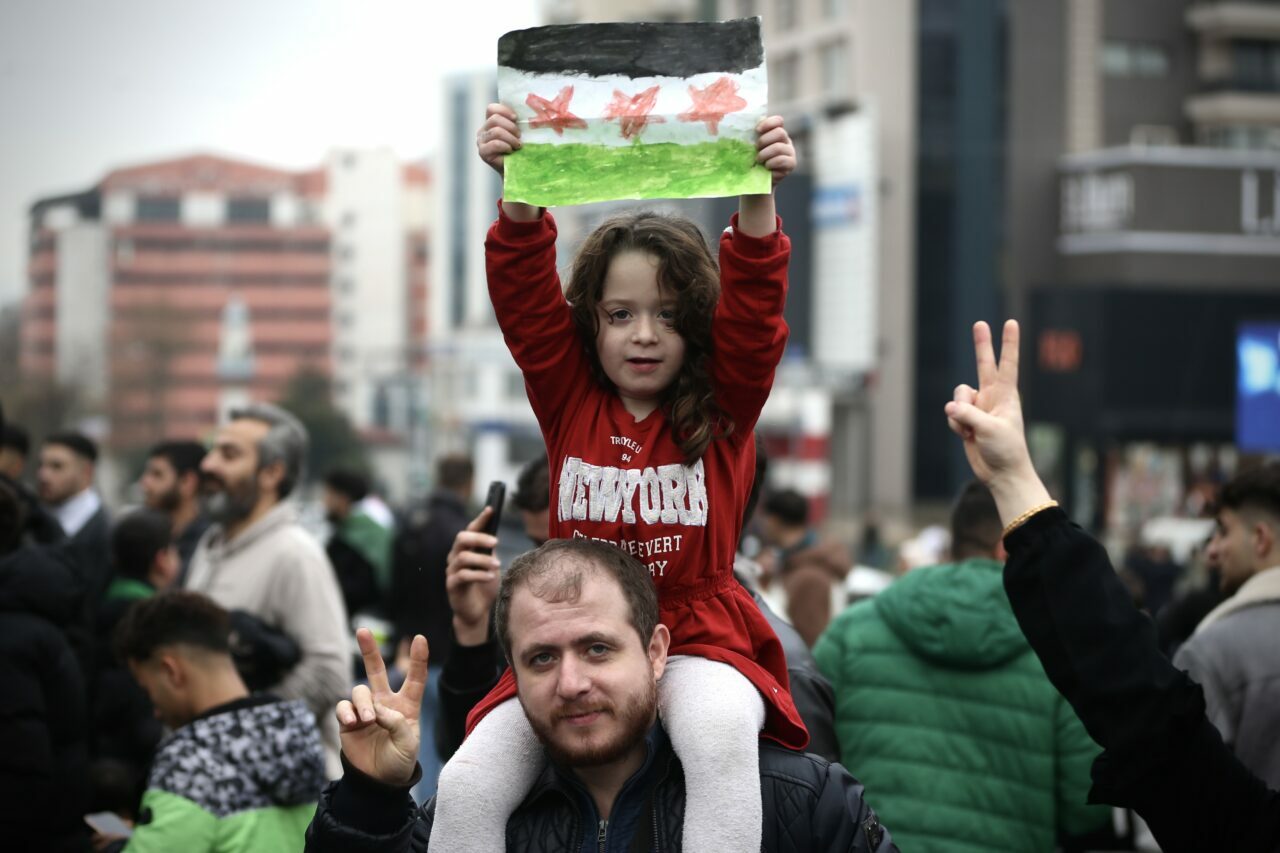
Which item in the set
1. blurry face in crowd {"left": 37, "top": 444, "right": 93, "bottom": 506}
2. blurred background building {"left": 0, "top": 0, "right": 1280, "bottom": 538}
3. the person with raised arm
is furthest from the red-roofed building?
the person with raised arm

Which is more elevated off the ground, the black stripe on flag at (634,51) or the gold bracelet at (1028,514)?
the black stripe on flag at (634,51)

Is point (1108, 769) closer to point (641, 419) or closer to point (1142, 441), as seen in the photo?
point (641, 419)

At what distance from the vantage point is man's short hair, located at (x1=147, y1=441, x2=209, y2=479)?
28.0 feet

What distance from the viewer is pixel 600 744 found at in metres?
2.72

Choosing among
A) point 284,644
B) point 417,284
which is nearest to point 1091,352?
point 284,644

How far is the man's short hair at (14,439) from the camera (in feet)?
25.9

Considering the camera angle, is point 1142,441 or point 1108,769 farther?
point 1142,441

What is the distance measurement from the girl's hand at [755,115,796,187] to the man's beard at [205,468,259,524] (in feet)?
11.7

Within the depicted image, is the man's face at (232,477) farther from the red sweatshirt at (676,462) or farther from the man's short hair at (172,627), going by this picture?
the red sweatshirt at (676,462)

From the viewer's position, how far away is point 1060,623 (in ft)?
8.42

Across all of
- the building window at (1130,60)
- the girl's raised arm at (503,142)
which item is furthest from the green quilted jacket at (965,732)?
the building window at (1130,60)

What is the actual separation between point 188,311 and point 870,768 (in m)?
39.9

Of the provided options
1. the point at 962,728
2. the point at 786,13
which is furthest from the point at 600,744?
the point at 786,13

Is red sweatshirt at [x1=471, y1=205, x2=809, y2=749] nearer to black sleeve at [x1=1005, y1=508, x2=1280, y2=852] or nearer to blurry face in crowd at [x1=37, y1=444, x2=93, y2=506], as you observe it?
black sleeve at [x1=1005, y1=508, x2=1280, y2=852]
